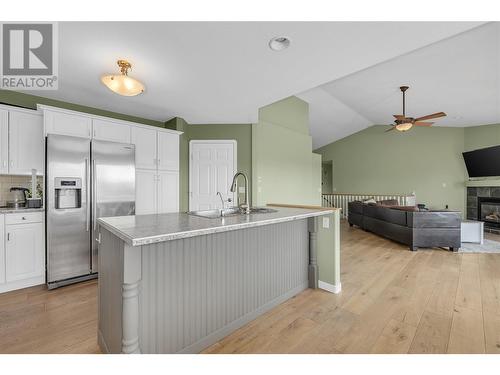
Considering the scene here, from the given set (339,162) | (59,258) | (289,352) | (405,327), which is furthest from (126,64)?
(339,162)

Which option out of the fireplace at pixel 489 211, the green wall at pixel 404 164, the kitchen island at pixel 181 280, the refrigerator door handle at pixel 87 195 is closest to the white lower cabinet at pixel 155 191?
the refrigerator door handle at pixel 87 195

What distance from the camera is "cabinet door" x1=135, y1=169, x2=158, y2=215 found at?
11.4 ft

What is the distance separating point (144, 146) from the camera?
11.6 ft

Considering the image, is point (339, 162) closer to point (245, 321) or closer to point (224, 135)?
point (224, 135)

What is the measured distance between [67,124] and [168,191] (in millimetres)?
1584

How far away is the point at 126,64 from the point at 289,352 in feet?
9.47

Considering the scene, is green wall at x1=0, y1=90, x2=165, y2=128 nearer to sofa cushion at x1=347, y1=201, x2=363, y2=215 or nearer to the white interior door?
the white interior door

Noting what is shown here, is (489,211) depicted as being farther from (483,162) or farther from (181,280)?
(181,280)

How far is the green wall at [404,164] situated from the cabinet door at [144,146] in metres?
7.36

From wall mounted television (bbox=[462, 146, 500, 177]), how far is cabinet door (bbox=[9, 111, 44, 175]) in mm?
9330

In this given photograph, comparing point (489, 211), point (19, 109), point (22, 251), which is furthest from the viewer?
point (489, 211)

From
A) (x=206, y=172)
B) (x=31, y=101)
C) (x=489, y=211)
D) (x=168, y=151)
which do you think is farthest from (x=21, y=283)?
(x=489, y=211)

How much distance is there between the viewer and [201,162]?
4367 mm

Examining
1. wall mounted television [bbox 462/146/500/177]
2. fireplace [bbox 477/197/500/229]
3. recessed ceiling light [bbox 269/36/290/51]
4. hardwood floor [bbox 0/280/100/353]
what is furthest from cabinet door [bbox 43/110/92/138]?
fireplace [bbox 477/197/500/229]
